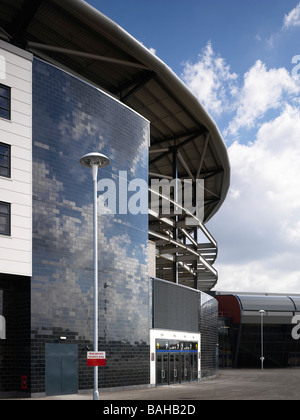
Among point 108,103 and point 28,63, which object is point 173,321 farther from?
point 28,63

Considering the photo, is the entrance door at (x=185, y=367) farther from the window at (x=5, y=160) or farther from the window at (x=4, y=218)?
the window at (x=5, y=160)

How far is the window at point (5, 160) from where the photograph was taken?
25938 mm

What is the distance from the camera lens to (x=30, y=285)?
2605 centimetres

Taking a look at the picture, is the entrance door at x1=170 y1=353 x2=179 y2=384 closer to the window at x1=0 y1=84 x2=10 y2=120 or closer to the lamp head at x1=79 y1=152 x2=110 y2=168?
the lamp head at x1=79 y1=152 x2=110 y2=168

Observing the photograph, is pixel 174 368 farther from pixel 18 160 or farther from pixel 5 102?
pixel 5 102

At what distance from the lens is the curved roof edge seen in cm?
2961

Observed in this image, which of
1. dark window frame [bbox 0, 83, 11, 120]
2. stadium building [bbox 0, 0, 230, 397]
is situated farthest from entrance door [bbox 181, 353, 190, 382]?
dark window frame [bbox 0, 83, 11, 120]

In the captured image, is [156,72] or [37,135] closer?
[37,135]

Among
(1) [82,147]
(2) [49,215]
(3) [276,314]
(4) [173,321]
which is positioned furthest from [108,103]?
(3) [276,314]

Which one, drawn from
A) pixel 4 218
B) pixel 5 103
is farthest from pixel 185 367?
pixel 5 103

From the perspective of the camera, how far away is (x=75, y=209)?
2917cm

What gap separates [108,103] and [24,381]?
16543 mm

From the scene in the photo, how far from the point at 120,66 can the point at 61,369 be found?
19879 millimetres

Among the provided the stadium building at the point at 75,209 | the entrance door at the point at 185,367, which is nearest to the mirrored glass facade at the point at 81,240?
the stadium building at the point at 75,209
